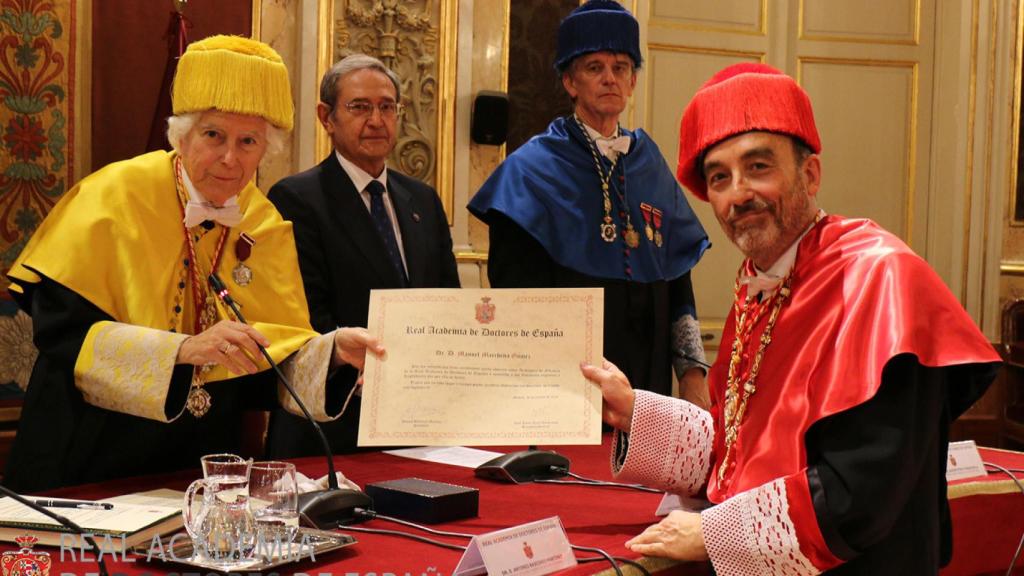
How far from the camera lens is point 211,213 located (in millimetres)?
2828

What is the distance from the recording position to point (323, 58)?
5.32 metres

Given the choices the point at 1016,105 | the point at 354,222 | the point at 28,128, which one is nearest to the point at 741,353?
the point at 354,222

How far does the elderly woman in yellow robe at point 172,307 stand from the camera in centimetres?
256

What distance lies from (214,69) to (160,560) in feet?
4.34

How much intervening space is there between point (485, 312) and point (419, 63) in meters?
3.47

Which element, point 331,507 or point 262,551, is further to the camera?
point 331,507

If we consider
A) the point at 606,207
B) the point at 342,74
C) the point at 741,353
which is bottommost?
the point at 741,353

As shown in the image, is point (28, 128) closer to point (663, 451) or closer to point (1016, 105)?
point (663, 451)

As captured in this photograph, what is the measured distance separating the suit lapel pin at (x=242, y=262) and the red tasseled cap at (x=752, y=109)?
1.29 m

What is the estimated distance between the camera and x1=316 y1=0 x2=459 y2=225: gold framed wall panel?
5.46 m

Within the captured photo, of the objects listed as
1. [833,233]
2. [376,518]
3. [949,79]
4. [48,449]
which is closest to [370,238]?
[48,449]

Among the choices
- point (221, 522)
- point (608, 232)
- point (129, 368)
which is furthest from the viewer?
point (608, 232)

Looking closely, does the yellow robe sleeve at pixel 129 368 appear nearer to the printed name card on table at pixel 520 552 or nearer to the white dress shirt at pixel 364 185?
the printed name card on table at pixel 520 552

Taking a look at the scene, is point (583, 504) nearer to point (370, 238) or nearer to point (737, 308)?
point (737, 308)
